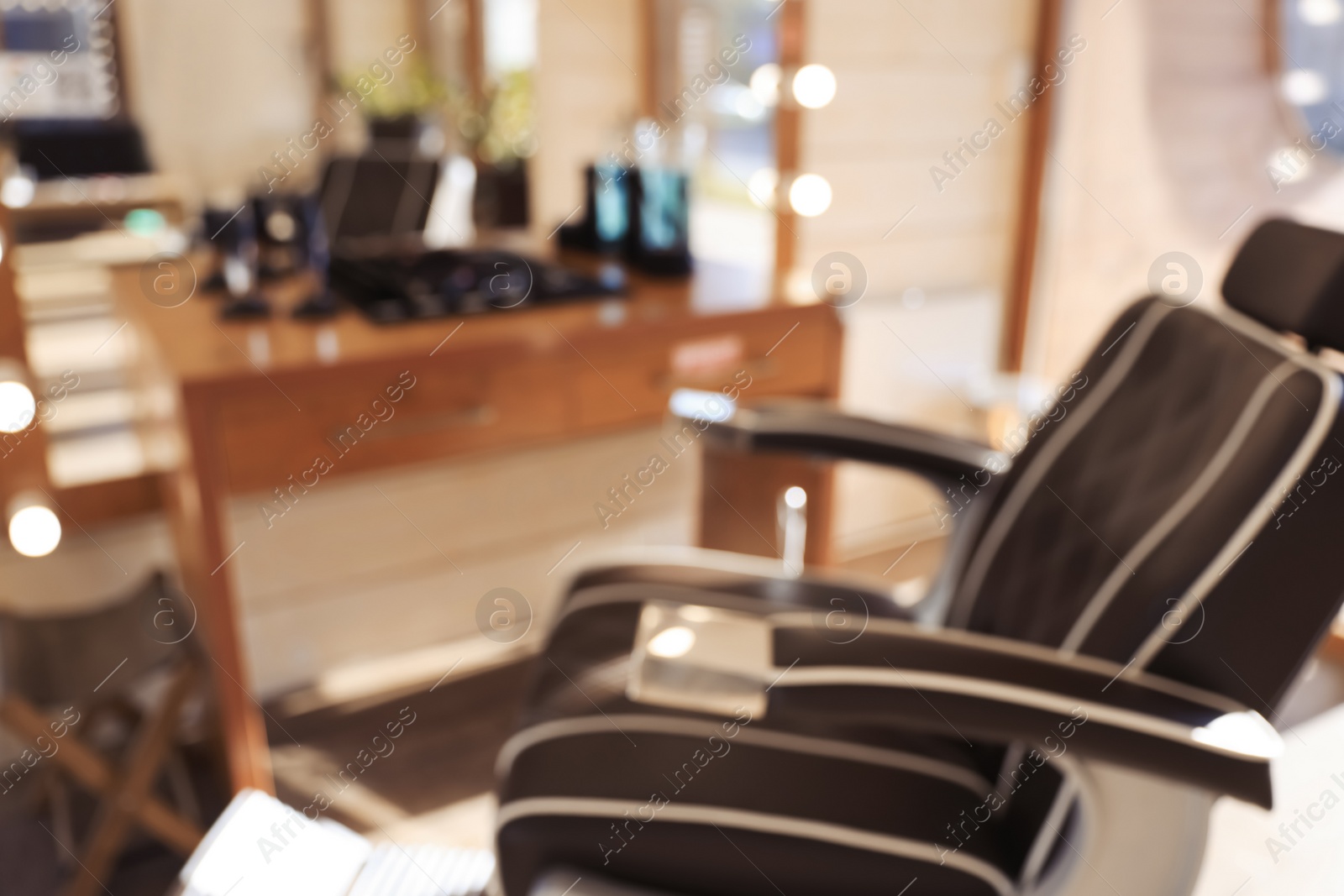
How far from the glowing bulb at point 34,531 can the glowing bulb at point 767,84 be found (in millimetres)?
1615

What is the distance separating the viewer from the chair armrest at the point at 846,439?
4.22 ft

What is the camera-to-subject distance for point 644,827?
89 centimetres

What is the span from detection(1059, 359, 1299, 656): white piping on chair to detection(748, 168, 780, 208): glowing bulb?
141 cm

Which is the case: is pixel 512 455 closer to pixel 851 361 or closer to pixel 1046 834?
pixel 851 361

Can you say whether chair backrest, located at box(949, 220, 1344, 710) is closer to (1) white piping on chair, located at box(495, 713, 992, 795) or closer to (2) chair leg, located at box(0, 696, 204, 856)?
(1) white piping on chair, located at box(495, 713, 992, 795)

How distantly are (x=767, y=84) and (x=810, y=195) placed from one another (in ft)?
0.85

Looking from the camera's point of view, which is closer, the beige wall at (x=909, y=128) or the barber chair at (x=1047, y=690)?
the barber chair at (x=1047, y=690)

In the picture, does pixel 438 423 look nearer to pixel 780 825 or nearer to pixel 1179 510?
pixel 780 825

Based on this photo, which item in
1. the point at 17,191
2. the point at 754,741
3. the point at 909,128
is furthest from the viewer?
the point at 909,128

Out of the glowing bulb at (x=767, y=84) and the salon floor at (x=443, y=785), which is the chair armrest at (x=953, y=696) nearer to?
the salon floor at (x=443, y=785)

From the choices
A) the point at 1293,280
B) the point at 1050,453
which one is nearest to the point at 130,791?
the point at 1050,453

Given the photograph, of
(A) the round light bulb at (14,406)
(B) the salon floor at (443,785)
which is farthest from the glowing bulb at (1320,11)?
(A) the round light bulb at (14,406)

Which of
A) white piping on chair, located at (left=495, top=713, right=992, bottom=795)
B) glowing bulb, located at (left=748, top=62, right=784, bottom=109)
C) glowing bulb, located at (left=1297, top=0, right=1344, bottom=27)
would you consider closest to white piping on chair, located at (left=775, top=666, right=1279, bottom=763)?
white piping on chair, located at (left=495, top=713, right=992, bottom=795)

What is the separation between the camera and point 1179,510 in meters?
0.93
